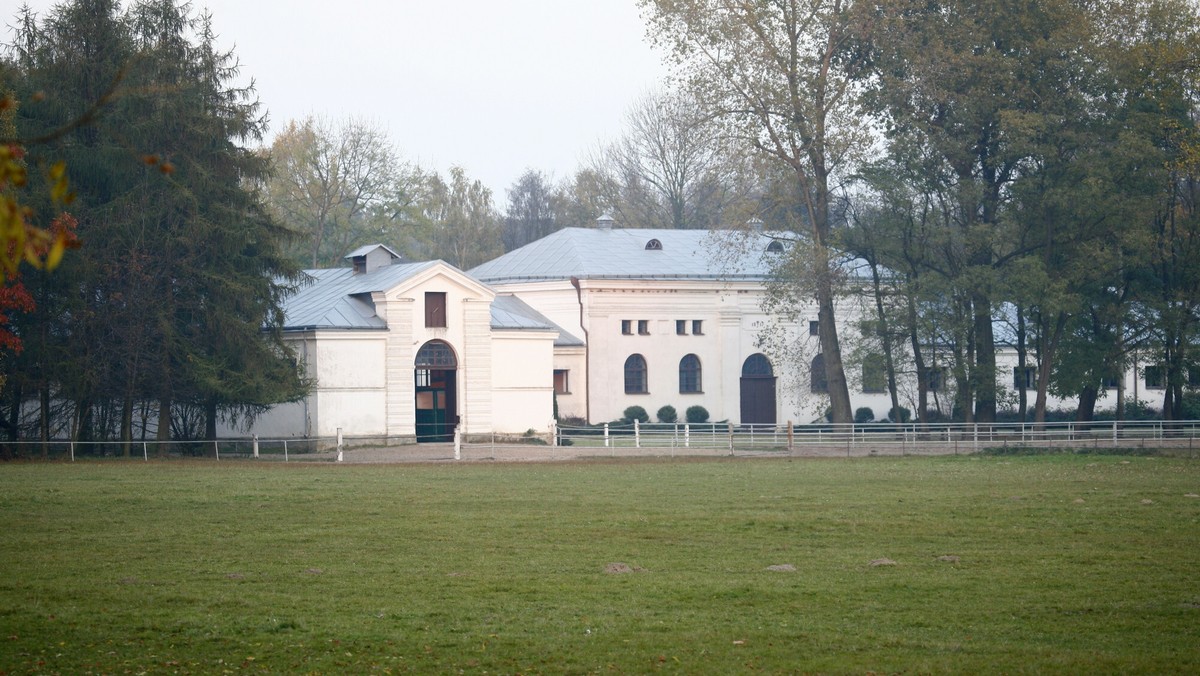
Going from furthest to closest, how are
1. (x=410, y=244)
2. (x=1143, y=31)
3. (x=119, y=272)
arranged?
(x=410, y=244), (x=1143, y=31), (x=119, y=272)

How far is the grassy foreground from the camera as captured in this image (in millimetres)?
10531

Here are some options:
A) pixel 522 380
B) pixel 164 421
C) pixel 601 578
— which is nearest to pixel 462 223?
pixel 522 380

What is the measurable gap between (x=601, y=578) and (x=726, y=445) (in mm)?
29107

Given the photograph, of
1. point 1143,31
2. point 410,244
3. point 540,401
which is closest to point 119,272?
point 540,401

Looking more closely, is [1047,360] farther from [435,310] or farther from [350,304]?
[350,304]

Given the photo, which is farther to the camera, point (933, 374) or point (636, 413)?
point (636, 413)

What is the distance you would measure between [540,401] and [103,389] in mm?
17431

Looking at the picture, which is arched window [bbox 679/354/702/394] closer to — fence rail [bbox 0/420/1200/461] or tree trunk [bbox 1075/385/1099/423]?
fence rail [bbox 0/420/1200/461]

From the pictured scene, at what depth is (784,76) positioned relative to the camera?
42.8 m

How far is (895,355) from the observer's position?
1829 inches

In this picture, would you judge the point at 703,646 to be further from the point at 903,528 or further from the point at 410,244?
the point at 410,244

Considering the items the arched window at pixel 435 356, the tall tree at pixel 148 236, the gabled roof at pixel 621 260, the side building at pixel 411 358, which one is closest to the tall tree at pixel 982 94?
the gabled roof at pixel 621 260

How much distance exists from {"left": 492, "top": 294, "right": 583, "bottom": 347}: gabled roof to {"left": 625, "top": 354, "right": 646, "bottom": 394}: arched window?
2.76 metres

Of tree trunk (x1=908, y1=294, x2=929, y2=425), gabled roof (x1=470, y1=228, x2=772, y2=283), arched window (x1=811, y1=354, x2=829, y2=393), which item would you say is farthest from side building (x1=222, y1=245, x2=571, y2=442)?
arched window (x1=811, y1=354, x2=829, y2=393)
